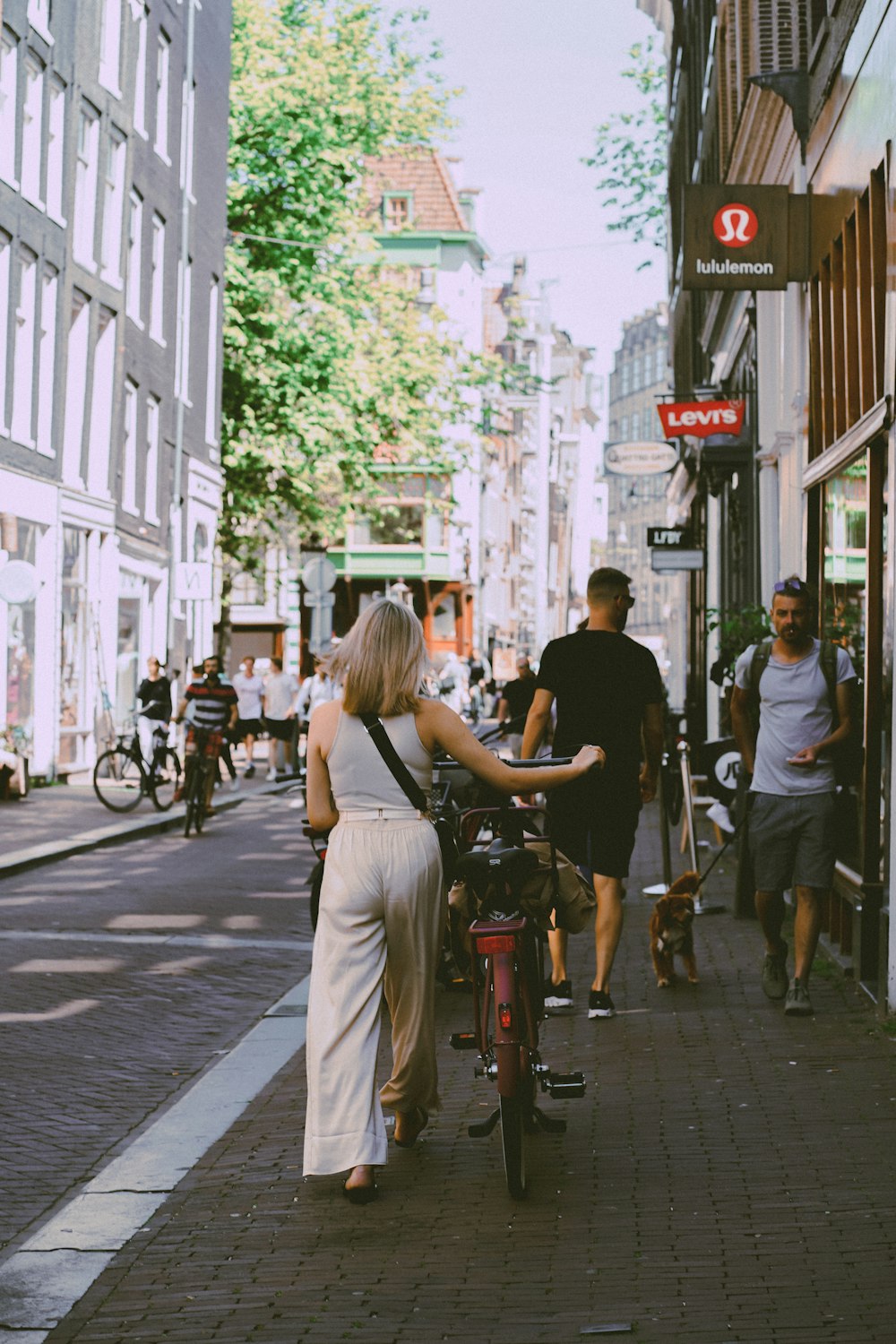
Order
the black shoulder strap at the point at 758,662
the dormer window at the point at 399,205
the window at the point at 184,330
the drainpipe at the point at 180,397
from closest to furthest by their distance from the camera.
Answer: the black shoulder strap at the point at 758,662
the drainpipe at the point at 180,397
the window at the point at 184,330
the dormer window at the point at 399,205

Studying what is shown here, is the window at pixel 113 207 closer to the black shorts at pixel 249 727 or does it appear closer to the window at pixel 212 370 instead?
the window at pixel 212 370

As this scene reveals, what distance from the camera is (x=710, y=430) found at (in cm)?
1992

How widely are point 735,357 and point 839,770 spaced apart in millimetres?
13625

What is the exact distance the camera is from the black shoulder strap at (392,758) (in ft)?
18.3

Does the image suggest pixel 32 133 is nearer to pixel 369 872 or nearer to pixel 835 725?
pixel 835 725

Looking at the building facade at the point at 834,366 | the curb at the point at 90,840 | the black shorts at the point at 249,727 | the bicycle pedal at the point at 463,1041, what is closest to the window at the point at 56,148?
the black shorts at the point at 249,727

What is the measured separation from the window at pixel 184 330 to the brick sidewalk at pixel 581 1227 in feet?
90.5

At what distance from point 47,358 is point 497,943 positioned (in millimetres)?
22213

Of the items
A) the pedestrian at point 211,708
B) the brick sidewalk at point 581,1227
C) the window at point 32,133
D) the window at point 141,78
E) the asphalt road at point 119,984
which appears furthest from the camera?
the window at point 141,78

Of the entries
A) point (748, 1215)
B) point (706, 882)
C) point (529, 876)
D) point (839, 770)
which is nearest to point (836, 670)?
point (839, 770)

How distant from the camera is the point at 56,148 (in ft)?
87.8

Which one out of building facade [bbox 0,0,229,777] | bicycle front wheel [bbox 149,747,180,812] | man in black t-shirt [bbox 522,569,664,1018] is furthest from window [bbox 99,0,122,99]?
man in black t-shirt [bbox 522,569,664,1018]

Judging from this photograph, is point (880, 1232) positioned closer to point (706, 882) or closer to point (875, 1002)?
point (875, 1002)

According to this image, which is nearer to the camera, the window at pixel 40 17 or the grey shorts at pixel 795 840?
the grey shorts at pixel 795 840
